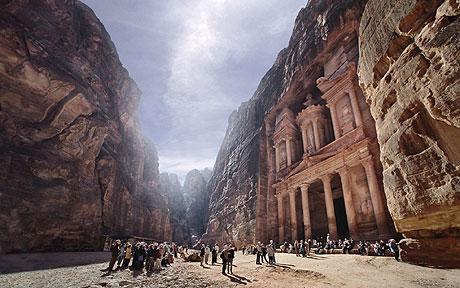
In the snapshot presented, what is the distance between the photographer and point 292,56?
32.4m

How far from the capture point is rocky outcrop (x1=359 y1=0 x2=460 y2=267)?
5230 millimetres

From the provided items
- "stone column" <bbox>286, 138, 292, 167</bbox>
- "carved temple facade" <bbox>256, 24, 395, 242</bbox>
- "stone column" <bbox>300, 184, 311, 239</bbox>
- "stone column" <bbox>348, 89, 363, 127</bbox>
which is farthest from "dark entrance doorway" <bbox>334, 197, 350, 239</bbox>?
"stone column" <bbox>348, 89, 363, 127</bbox>

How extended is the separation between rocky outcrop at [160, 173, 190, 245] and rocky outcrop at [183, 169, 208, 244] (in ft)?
4.81

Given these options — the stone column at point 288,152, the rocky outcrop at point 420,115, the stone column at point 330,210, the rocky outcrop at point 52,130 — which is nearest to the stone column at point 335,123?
the stone column at point 330,210

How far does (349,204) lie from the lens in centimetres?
2019

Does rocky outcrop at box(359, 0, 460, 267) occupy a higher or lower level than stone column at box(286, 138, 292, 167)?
lower

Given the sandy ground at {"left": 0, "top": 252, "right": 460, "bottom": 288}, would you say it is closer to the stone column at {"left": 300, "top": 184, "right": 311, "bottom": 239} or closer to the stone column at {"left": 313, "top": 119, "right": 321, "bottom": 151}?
the stone column at {"left": 300, "top": 184, "right": 311, "bottom": 239}

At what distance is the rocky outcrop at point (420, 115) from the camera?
523cm

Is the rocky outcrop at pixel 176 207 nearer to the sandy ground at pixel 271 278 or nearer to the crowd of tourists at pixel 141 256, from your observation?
the crowd of tourists at pixel 141 256

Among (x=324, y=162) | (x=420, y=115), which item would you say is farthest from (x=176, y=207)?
(x=420, y=115)

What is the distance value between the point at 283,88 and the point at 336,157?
47.7 feet

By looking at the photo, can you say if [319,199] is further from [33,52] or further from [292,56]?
[33,52]

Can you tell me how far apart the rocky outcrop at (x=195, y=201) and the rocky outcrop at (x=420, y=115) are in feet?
187

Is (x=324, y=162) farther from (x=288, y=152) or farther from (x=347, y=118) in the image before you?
(x=288, y=152)
